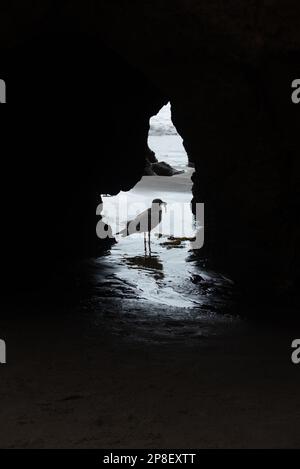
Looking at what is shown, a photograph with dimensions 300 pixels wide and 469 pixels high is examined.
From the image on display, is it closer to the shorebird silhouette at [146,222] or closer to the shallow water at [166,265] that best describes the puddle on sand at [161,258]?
the shallow water at [166,265]

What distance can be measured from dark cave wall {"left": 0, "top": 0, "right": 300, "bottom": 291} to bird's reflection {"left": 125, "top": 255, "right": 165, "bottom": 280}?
1.16 metres

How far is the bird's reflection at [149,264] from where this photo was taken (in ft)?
29.0

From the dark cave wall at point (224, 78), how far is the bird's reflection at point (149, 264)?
3.80 feet

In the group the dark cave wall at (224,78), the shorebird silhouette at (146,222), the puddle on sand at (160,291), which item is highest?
the dark cave wall at (224,78)

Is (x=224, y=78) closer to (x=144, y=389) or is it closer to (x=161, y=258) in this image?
(x=144, y=389)

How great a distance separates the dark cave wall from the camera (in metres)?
4.82

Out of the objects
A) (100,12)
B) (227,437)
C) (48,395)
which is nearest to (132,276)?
(100,12)

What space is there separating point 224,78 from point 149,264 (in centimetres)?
463

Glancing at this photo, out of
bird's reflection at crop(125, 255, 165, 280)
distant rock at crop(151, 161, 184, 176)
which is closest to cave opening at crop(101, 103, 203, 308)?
bird's reflection at crop(125, 255, 165, 280)

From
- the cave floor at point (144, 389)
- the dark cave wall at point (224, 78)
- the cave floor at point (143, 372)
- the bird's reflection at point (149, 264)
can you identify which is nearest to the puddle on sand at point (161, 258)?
the bird's reflection at point (149, 264)

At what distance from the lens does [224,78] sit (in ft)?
17.6

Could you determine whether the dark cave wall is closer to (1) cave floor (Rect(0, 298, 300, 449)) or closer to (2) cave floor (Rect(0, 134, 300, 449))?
(2) cave floor (Rect(0, 134, 300, 449))

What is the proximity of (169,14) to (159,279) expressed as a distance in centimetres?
436

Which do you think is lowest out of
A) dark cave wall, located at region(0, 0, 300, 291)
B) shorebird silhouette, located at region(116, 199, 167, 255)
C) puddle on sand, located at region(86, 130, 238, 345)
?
puddle on sand, located at region(86, 130, 238, 345)
